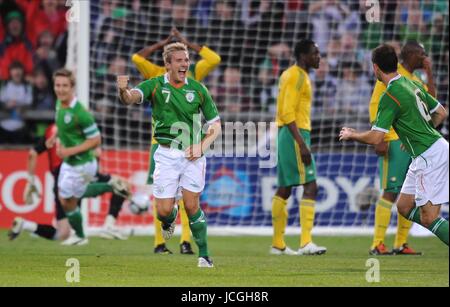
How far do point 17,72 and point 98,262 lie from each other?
802 centimetres

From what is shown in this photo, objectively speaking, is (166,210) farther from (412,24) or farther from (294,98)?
(412,24)

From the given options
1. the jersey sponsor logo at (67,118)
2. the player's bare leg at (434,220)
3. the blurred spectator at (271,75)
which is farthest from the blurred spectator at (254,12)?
the player's bare leg at (434,220)

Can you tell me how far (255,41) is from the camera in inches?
655

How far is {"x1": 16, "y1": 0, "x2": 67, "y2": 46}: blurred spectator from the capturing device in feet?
58.9

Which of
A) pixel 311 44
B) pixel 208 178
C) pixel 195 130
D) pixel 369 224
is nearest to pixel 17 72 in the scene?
pixel 208 178

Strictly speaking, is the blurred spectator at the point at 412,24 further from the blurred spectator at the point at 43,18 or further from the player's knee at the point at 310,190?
the blurred spectator at the point at 43,18

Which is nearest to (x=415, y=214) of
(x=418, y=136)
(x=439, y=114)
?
(x=418, y=136)

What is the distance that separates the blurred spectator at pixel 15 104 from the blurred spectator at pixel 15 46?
0.22m

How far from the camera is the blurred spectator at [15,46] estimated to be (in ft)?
58.0

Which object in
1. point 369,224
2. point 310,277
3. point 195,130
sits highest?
point 195,130

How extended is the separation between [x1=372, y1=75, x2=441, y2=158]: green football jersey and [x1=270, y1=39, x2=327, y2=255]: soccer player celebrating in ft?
7.40

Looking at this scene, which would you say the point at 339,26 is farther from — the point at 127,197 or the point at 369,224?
the point at 127,197

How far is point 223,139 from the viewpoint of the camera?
15.4m

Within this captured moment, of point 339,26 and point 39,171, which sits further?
point 339,26
